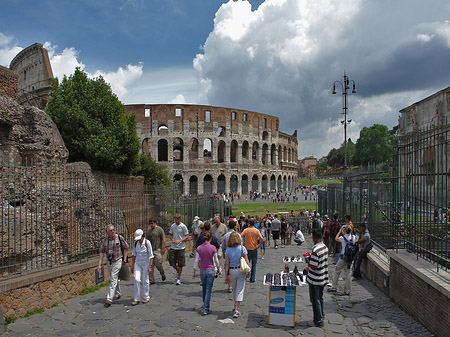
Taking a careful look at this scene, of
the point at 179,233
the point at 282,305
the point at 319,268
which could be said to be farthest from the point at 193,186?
the point at 319,268

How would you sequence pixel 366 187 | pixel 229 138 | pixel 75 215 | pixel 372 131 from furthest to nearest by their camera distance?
pixel 372 131 < pixel 229 138 < pixel 366 187 < pixel 75 215

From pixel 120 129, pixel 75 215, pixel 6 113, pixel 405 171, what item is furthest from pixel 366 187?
pixel 120 129

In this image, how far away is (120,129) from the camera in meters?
16.4

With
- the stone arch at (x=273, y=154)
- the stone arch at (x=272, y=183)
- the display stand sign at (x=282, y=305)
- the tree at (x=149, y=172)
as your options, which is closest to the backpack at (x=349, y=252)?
the display stand sign at (x=282, y=305)

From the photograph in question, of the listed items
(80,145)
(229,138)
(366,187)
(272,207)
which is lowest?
(272,207)

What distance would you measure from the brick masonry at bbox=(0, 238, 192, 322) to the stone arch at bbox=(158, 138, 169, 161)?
38409mm

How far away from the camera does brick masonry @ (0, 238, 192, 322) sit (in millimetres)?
4645

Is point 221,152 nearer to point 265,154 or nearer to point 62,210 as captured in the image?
point 265,154

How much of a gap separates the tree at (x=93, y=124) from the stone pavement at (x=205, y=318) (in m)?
10.7

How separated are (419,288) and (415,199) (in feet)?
4.07

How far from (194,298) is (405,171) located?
3.95m

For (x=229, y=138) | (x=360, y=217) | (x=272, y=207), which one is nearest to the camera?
(x=360, y=217)

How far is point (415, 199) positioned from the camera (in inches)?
197

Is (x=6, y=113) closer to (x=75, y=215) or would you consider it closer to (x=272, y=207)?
(x=75, y=215)
